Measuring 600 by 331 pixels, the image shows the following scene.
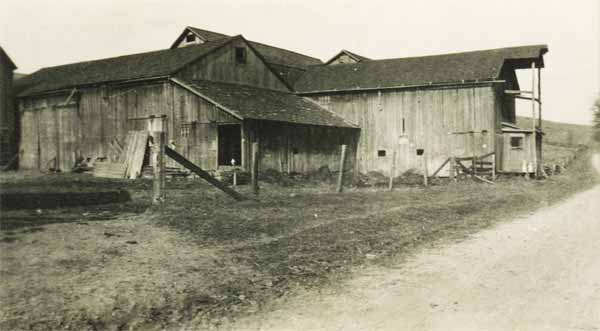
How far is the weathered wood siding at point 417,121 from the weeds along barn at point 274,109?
0.19 feet

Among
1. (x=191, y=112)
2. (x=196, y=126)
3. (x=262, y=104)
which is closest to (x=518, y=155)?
(x=262, y=104)

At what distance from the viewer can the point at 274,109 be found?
28938 mm

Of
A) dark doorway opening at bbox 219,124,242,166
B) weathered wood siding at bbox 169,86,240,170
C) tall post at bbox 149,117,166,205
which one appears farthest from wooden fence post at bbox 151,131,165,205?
dark doorway opening at bbox 219,124,242,166

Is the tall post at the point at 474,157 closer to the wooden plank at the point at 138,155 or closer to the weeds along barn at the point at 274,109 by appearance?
the weeds along barn at the point at 274,109

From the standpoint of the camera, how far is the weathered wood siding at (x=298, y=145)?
27172 mm

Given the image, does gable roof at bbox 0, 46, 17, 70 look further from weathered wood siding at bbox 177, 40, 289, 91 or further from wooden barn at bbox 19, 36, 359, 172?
weathered wood siding at bbox 177, 40, 289, 91

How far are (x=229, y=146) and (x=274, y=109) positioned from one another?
3814mm

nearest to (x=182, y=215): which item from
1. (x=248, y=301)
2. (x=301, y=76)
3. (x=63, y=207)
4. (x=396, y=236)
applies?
(x=63, y=207)

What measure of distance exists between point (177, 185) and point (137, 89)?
897 centimetres

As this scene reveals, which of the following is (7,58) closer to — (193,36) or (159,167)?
(193,36)

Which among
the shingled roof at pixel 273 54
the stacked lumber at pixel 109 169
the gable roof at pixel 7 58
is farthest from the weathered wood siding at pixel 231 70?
the gable roof at pixel 7 58

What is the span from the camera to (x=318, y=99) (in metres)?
36.0

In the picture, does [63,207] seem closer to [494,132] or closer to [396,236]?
[396,236]

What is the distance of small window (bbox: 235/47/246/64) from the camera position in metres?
31.2
